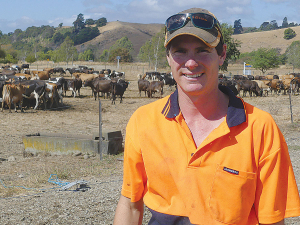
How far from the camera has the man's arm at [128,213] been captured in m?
1.86

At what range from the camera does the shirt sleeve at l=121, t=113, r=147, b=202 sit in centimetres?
180

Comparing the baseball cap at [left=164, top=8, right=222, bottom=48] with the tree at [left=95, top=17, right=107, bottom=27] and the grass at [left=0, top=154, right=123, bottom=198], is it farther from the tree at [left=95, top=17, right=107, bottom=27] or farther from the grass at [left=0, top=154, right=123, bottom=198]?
the tree at [left=95, top=17, right=107, bottom=27]

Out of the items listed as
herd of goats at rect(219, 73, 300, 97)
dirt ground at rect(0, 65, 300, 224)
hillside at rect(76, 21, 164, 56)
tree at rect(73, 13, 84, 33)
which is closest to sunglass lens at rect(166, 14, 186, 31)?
dirt ground at rect(0, 65, 300, 224)

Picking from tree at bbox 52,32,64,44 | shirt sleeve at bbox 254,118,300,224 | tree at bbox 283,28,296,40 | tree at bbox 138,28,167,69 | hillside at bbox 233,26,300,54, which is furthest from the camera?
tree at bbox 52,32,64,44

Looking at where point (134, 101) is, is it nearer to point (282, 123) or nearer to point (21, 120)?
point (21, 120)

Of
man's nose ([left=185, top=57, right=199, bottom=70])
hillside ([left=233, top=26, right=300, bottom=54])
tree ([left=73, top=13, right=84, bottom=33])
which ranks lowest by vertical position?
man's nose ([left=185, top=57, right=199, bottom=70])

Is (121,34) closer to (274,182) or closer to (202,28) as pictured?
(202,28)

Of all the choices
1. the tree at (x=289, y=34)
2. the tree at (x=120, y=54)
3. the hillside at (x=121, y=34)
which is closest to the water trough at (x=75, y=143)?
the tree at (x=120, y=54)

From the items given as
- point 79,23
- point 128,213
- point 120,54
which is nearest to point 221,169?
point 128,213

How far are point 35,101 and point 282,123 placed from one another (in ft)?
43.7

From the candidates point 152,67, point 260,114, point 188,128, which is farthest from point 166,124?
point 152,67

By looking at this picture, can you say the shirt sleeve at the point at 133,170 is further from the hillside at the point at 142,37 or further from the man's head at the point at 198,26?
the hillside at the point at 142,37

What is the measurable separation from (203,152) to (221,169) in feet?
0.37

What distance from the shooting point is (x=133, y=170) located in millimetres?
1823
